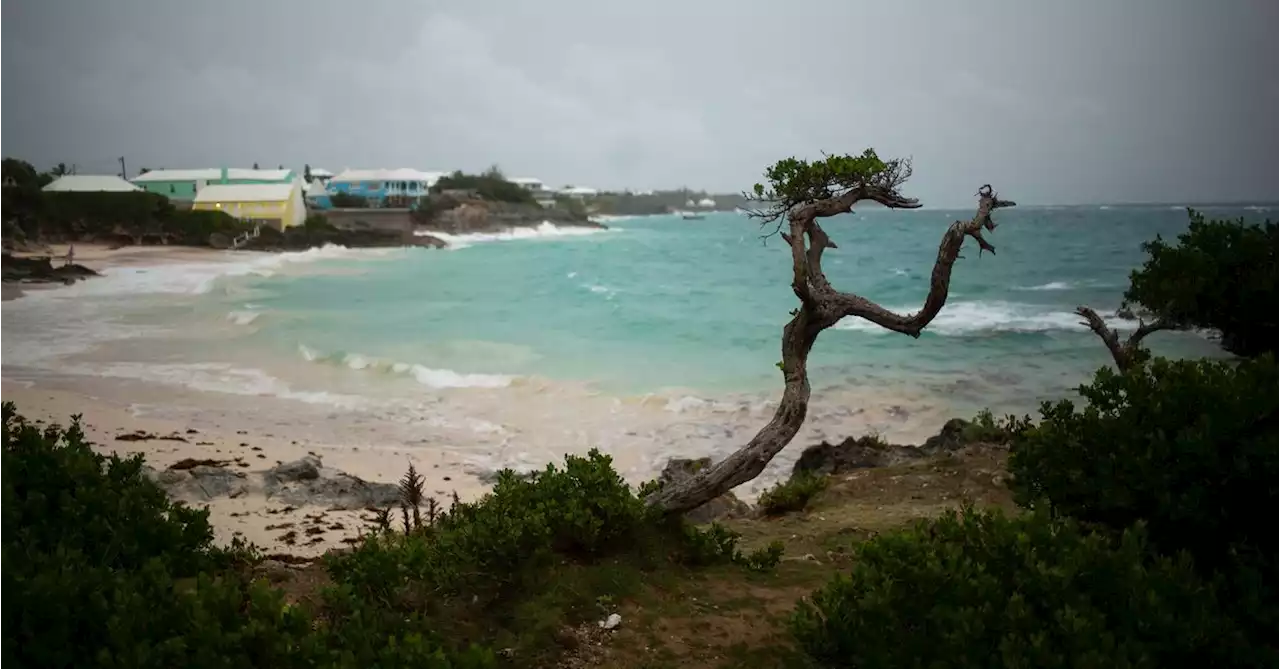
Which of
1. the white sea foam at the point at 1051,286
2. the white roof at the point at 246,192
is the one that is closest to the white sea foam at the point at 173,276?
the white roof at the point at 246,192

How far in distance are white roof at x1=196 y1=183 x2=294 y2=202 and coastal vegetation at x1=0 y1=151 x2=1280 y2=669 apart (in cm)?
3661

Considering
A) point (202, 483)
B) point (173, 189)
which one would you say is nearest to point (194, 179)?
point (173, 189)

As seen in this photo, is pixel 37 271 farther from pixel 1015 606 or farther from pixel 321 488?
pixel 1015 606

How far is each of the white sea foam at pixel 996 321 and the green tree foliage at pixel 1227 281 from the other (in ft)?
48.0

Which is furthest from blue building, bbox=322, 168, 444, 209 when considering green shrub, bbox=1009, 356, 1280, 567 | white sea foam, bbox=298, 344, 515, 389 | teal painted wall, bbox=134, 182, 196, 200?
green shrub, bbox=1009, 356, 1280, 567

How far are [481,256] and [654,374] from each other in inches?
1251

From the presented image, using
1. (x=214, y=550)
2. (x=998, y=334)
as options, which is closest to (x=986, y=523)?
(x=214, y=550)

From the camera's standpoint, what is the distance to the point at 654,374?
15500mm

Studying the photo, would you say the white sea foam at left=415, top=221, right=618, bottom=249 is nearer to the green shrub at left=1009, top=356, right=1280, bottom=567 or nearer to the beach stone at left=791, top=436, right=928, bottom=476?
the beach stone at left=791, top=436, right=928, bottom=476

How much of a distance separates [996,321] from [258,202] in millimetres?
33750

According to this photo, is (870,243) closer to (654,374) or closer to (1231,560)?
(654,374)

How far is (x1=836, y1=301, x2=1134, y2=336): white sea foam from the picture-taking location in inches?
Result: 758

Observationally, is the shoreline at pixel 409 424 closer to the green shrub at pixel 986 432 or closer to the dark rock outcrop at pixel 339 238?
the green shrub at pixel 986 432

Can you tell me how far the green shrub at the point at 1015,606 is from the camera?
231cm
